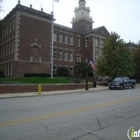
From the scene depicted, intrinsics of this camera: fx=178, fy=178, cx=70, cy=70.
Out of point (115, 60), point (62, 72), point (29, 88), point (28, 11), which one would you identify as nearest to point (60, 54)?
point (62, 72)

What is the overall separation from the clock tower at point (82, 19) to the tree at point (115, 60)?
21.7 m

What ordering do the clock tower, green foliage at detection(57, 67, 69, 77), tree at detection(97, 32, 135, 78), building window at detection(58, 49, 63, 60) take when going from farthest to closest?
the clock tower
building window at detection(58, 49, 63, 60)
green foliage at detection(57, 67, 69, 77)
tree at detection(97, 32, 135, 78)

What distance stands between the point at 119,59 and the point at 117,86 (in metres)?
8.36

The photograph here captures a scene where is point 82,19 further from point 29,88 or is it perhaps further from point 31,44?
point 29,88

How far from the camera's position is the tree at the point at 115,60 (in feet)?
107

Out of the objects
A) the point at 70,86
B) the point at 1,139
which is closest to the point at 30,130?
the point at 1,139

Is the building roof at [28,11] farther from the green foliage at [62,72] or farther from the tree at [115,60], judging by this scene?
the tree at [115,60]

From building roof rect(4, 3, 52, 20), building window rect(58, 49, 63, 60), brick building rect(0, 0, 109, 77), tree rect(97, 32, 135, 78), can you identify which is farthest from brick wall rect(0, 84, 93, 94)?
building roof rect(4, 3, 52, 20)

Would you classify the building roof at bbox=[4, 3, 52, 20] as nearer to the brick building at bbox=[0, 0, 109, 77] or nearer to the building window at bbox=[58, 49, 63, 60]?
the brick building at bbox=[0, 0, 109, 77]

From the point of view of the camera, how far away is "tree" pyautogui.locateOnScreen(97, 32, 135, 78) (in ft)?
107

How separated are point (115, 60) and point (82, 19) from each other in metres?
27.1

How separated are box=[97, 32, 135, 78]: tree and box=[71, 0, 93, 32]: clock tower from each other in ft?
71.3

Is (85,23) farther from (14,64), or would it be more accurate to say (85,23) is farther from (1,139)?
(1,139)

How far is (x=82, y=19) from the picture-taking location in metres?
55.4
